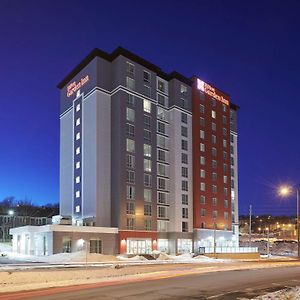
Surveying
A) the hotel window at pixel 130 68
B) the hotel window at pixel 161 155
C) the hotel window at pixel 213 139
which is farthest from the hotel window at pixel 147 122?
the hotel window at pixel 213 139

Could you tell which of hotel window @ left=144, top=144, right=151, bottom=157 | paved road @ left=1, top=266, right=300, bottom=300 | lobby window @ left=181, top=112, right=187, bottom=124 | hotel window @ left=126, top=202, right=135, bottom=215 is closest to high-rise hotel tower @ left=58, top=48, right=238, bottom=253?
hotel window @ left=144, top=144, right=151, bottom=157

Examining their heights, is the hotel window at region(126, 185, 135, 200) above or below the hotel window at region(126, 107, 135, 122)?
below

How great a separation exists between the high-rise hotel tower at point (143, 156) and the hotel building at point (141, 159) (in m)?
0.19

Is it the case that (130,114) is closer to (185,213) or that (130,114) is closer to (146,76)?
(146,76)

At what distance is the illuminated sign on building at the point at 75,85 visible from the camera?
86312 mm

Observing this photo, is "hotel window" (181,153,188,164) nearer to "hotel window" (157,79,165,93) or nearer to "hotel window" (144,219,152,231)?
"hotel window" (157,79,165,93)

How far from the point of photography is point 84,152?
83812mm

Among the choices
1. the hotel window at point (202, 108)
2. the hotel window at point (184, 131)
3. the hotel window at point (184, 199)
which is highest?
the hotel window at point (202, 108)

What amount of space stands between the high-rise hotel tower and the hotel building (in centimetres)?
19

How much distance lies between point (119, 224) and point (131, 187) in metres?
7.18

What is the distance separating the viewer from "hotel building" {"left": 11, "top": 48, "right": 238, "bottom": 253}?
262 ft

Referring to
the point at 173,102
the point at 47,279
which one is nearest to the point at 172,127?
the point at 173,102

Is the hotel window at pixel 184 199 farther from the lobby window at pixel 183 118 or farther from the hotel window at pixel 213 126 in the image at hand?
the hotel window at pixel 213 126

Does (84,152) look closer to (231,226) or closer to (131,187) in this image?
(131,187)
